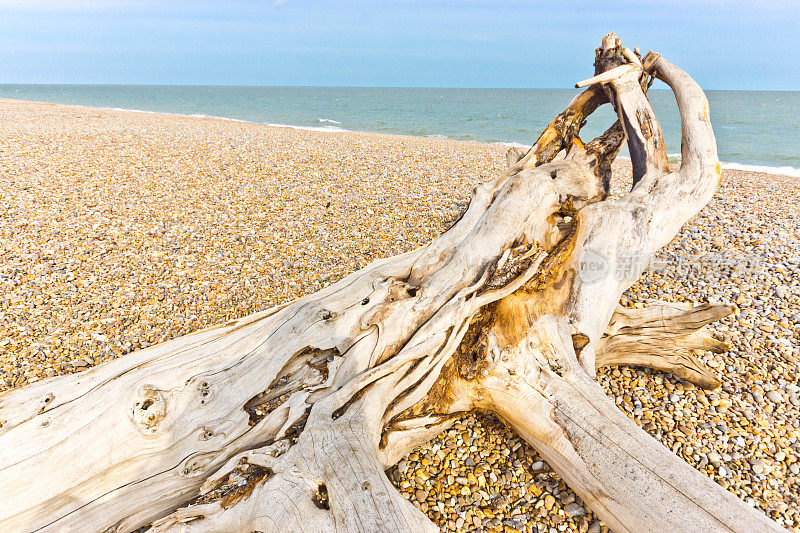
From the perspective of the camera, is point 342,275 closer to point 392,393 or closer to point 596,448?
point 392,393

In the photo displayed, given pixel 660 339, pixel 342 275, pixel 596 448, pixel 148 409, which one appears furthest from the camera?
pixel 342 275

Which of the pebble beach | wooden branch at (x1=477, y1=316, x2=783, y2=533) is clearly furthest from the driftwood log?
the pebble beach

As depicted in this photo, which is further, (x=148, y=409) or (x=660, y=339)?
(x=660, y=339)

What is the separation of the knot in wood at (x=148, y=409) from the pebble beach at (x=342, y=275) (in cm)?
141

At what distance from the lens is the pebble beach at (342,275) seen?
287 cm

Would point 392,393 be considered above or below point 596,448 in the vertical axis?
above

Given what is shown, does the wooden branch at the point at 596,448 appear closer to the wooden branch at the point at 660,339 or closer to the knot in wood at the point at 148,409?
the wooden branch at the point at 660,339

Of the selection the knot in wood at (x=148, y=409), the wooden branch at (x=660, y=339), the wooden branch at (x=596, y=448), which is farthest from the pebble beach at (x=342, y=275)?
the knot in wood at (x=148, y=409)

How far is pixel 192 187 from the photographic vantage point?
27.1 feet

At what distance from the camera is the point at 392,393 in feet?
9.40

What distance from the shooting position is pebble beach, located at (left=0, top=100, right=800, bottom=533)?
9.40 feet

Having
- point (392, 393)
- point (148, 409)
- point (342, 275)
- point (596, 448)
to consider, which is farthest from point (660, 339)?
point (148, 409)

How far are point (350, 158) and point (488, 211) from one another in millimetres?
8072

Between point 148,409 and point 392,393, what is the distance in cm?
152
